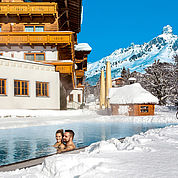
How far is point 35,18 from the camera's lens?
82.0 ft

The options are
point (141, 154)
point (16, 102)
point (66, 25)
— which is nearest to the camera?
point (141, 154)

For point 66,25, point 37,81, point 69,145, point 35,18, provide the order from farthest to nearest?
point 66,25
point 35,18
point 37,81
point 69,145

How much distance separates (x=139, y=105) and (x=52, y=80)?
366 inches

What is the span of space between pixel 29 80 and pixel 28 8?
8.57 m

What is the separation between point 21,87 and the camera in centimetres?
2030

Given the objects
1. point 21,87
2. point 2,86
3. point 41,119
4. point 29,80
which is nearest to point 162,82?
point 29,80

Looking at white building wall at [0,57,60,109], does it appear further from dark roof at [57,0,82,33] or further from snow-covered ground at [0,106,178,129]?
dark roof at [57,0,82,33]

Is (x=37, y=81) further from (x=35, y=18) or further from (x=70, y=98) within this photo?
(x=70, y=98)

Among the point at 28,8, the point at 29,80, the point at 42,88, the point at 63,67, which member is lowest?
the point at 42,88

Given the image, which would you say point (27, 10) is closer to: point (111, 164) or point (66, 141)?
point (66, 141)

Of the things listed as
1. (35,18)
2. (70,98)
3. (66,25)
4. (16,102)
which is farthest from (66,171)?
(70,98)

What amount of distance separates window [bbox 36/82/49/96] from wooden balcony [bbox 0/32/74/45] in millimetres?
4311

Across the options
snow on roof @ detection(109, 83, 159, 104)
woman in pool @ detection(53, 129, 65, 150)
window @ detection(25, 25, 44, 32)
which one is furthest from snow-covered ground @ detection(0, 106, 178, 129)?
window @ detection(25, 25, 44, 32)

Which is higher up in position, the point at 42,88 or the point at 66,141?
the point at 42,88
